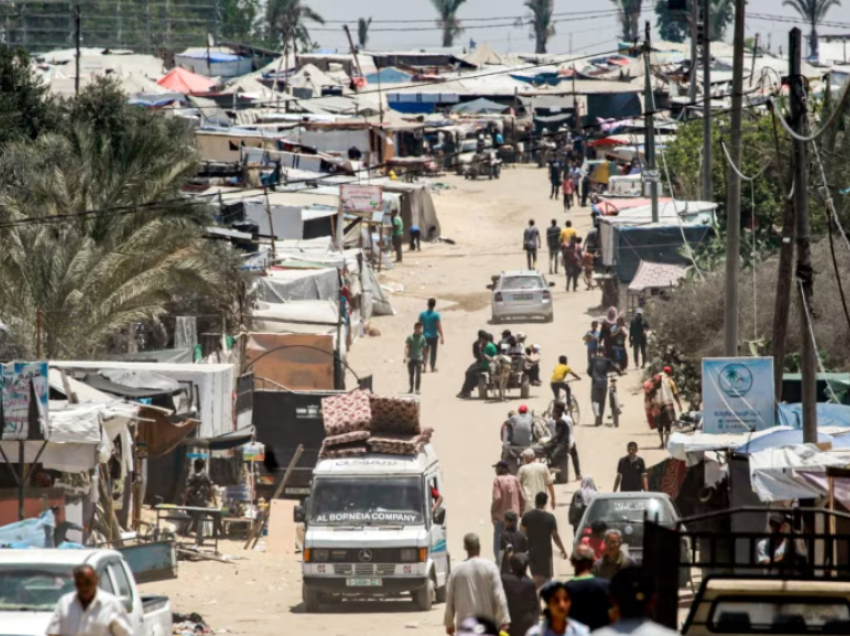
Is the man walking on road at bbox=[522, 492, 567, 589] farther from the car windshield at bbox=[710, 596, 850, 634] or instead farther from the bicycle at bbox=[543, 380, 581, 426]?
the bicycle at bbox=[543, 380, 581, 426]

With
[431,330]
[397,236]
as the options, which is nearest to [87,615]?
[431,330]

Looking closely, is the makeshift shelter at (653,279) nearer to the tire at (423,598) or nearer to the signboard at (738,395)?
the signboard at (738,395)

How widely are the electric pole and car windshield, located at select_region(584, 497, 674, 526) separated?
183cm

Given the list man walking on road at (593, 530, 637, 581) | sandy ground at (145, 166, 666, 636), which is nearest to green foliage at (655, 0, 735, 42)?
sandy ground at (145, 166, 666, 636)

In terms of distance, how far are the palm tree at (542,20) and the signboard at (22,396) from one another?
17570 cm

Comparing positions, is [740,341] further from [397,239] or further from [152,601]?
[397,239]

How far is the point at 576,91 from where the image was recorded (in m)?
83.3

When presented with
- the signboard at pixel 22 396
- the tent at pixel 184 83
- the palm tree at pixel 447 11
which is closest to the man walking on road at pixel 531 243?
the signboard at pixel 22 396

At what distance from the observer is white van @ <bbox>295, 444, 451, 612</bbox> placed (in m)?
17.5

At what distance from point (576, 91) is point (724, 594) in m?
76.6

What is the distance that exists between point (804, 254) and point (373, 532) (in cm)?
593

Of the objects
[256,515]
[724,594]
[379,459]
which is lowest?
[256,515]

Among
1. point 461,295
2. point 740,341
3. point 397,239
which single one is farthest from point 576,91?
point 740,341

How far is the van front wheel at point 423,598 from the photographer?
57.8ft
